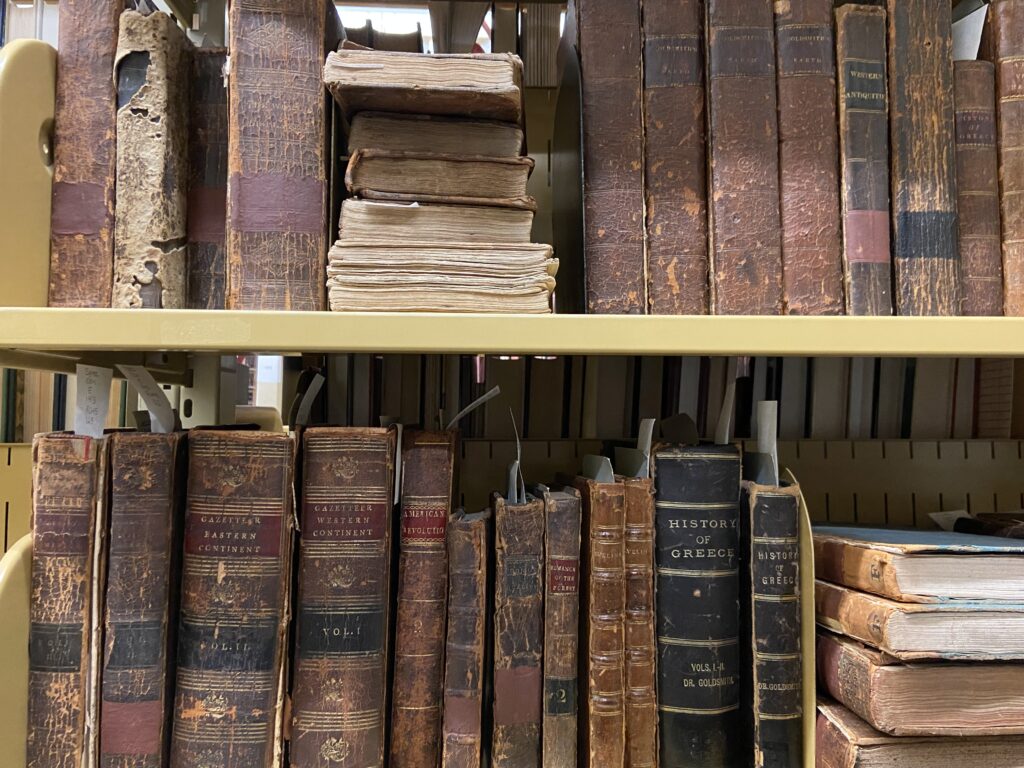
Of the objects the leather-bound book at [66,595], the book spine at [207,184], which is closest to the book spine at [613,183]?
the book spine at [207,184]

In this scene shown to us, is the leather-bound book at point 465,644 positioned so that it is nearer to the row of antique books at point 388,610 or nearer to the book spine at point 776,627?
the row of antique books at point 388,610

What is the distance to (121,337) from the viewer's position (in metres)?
0.57

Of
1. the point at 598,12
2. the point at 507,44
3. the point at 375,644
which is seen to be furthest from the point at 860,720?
the point at 507,44

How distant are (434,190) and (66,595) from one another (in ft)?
1.55

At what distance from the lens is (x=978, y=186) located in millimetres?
678

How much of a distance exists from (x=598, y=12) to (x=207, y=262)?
44cm

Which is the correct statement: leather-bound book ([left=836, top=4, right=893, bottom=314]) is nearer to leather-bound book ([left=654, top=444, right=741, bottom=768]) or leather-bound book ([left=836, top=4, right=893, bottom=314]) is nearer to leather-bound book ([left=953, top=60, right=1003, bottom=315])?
leather-bound book ([left=953, top=60, right=1003, bottom=315])

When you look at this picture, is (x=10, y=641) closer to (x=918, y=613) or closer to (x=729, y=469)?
(x=729, y=469)

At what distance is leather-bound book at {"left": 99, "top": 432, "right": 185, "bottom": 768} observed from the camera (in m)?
0.60

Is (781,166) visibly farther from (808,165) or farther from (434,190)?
(434,190)

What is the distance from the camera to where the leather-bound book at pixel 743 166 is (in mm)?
650

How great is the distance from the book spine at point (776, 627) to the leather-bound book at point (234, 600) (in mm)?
423

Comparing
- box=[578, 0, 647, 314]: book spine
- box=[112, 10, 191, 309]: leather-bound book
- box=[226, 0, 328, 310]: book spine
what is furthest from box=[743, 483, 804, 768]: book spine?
box=[112, 10, 191, 309]: leather-bound book

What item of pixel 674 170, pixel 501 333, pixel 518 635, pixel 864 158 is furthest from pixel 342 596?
pixel 864 158
